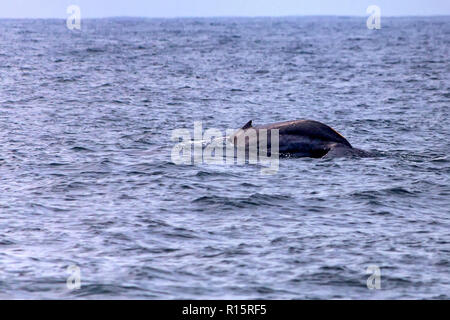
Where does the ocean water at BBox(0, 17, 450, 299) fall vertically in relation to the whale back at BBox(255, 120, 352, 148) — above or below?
below

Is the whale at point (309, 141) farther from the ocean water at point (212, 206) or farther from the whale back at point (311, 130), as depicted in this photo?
the ocean water at point (212, 206)

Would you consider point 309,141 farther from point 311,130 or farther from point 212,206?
point 212,206

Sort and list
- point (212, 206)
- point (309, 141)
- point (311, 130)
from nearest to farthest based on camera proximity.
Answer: point (212, 206) → point (311, 130) → point (309, 141)

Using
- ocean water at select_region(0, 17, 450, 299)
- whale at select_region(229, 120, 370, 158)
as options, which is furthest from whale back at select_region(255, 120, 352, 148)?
ocean water at select_region(0, 17, 450, 299)

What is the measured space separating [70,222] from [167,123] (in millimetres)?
13455

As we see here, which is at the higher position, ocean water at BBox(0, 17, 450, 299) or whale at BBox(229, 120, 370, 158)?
whale at BBox(229, 120, 370, 158)

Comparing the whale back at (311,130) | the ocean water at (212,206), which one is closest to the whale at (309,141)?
the whale back at (311,130)

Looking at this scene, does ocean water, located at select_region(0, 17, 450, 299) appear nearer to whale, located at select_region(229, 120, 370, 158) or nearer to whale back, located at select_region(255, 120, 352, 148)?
whale, located at select_region(229, 120, 370, 158)

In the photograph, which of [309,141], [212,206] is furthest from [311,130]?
[212,206]

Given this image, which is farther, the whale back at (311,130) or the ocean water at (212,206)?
the whale back at (311,130)

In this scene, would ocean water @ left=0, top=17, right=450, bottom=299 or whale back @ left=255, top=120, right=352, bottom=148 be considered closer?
ocean water @ left=0, top=17, right=450, bottom=299

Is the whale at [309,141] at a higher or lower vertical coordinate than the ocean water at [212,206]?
higher

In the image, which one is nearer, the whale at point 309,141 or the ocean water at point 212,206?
the ocean water at point 212,206
